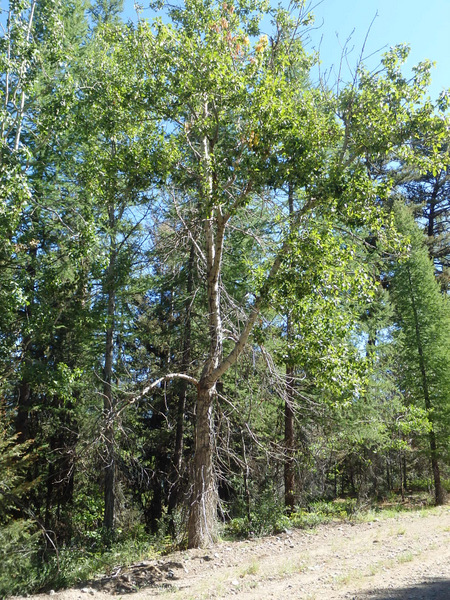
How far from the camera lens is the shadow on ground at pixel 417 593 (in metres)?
5.48

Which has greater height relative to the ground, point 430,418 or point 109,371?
point 109,371

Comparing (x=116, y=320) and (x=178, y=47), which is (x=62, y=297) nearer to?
(x=116, y=320)

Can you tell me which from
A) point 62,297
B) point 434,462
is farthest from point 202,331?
point 434,462

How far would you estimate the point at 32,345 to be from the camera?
536 inches

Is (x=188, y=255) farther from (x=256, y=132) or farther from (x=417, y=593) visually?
(x=417, y=593)

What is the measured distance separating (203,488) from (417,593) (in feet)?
14.4

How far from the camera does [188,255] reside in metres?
14.2

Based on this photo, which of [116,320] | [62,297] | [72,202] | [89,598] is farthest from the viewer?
[116,320]

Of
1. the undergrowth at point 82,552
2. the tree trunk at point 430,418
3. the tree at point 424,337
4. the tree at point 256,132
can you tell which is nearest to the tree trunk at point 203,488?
the tree at point 256,132

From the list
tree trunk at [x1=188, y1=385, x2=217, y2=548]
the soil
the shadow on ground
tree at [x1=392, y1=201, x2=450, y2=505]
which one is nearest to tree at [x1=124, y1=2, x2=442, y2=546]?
tree trunk at [x1=188, y1=385, x2=217, y2=548]

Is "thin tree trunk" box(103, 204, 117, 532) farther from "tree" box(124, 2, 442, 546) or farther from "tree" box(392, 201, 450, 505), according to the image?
"tree" box(392, 201, 450, 505)

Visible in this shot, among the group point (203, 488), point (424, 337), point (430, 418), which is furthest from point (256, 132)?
point (430, 418)

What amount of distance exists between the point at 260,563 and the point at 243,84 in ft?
24.7

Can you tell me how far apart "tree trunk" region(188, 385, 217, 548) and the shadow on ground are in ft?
13.0
